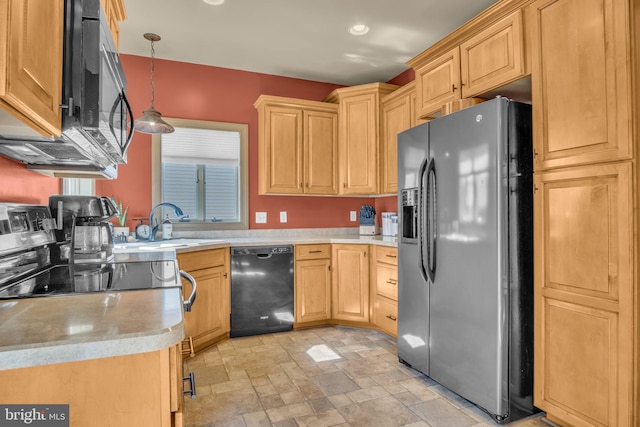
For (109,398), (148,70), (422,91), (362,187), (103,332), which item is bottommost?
(109,398)

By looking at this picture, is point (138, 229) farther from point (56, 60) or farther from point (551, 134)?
point (551, 134)

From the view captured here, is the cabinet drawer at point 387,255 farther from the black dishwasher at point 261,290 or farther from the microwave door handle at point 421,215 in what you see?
the black dishwasher at point 261,290

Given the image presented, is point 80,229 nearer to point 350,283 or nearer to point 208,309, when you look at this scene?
point 208,309

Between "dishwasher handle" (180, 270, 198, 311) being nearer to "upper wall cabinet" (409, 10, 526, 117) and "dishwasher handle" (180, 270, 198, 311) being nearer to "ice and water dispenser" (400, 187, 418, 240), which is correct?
"ice and water dispenser" (400, 187, 418, 240)

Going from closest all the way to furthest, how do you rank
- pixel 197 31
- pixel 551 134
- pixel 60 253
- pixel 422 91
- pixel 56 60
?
pixel 56 60
pixel 60 253
pixel 551 134
pixel 422 91
pixel 197 31

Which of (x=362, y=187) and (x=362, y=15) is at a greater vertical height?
(x=362, y=15)

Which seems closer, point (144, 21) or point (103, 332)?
point (103, 332)

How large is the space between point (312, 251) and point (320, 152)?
1064mm

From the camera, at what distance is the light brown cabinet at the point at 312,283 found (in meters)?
3.55

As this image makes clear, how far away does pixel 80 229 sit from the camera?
73.4 inches

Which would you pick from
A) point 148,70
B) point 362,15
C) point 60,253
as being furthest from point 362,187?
point 60,253

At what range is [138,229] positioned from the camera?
10.8 ft

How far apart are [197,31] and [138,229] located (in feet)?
5.83

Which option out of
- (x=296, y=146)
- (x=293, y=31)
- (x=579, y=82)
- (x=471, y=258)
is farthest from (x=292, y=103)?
(x=579, y=82)
